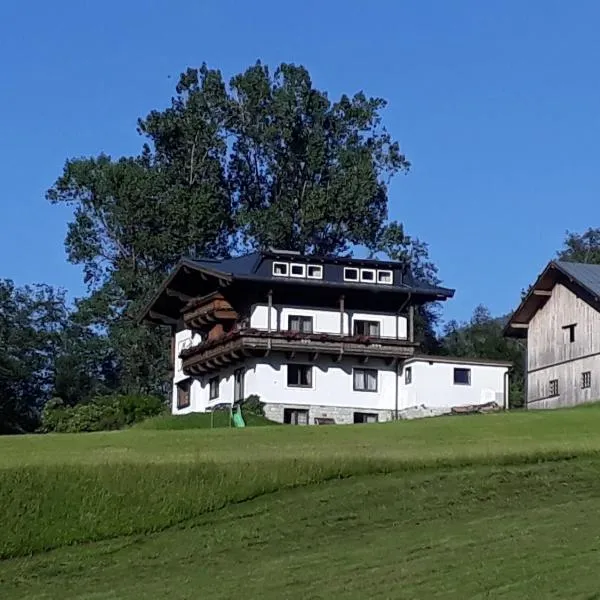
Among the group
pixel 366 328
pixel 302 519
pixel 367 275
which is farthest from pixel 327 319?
pixel 302 519

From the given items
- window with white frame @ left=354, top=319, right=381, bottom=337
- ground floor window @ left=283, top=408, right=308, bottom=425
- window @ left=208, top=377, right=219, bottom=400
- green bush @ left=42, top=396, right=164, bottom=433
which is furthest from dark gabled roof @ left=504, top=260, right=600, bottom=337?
green bush @ left=42, top=396, right=164, bottom=433

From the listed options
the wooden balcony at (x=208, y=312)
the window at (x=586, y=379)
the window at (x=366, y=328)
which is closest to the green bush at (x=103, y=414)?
the wooden balcony at (x=208, y=312)

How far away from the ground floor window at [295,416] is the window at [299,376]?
4.06 feet

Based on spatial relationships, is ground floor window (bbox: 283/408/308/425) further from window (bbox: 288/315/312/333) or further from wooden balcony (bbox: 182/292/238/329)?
wooden balcony (bbox: 182/292/238/329)

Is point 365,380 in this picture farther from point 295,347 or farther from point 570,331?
point 570,331

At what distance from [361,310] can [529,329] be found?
29.6ft

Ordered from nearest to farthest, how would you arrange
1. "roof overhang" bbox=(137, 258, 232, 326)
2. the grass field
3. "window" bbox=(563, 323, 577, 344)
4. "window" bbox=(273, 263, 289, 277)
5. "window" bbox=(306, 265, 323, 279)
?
the grass field < "window" bbox=(563, 323, 577, 344) < "window" bbox=(273, 263, 289, 277) < "window" bbox=(306, 265, 323, 279) < "roof overhang" bbox=(137, 258, 232, 326)

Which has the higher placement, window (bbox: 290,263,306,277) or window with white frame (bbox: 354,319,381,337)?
window (bbox: 290,263,306,277)

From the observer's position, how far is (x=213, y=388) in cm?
7188

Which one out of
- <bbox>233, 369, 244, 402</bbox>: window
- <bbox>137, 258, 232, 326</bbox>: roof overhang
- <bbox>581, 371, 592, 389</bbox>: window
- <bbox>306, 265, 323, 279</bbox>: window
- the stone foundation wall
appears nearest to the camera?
<bbox>581, 371, 592, 389</bbox>: window

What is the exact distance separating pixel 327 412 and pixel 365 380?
2732mm

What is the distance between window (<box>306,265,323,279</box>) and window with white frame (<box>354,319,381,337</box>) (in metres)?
3.01

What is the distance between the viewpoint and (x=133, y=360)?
274 ft

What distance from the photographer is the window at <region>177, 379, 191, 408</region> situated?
245ft
